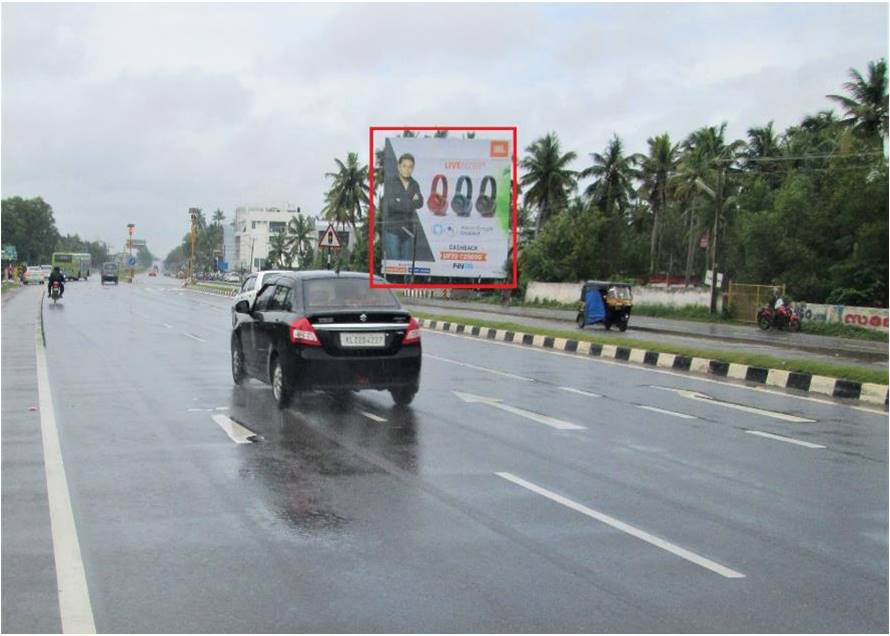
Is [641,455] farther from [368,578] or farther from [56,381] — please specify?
[56,381]

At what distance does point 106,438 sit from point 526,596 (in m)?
5.63

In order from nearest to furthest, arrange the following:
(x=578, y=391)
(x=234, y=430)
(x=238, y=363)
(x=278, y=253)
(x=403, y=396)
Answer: (x=234, y=430)
(x=403, y=396)
(x=238, y=363)
(x=578, y=391)
(x=278, y=253)

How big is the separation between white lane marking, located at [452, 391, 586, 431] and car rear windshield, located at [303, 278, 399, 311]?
1768 mm

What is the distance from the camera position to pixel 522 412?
37.0 ft

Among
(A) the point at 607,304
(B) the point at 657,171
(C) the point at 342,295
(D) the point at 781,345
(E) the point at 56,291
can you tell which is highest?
(B) the point at 657,171

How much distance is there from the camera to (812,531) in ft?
20.4

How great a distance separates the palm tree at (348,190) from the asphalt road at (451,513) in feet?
217

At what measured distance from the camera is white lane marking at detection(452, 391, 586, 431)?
10.3 metres

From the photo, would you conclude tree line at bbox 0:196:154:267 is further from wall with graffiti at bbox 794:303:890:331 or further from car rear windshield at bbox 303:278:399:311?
car rear windshield at bbox 303:278:399:311

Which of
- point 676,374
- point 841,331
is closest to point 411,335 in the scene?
point 676,374

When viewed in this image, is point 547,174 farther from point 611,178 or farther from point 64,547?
point 64,547

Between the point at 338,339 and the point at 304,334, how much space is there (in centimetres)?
38

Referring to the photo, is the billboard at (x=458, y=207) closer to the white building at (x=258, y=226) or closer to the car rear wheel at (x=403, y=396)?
the car rear wheel at (x=403, y=396)

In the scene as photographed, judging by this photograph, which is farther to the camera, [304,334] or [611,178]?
[611,178]
